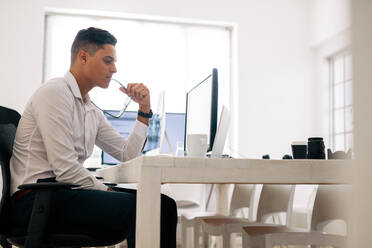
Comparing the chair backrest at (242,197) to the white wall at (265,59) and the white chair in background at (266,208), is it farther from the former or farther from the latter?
the white wall at (265,59)

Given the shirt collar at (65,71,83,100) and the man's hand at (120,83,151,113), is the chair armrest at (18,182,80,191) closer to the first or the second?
the shirt collar at (65,71,83,100)

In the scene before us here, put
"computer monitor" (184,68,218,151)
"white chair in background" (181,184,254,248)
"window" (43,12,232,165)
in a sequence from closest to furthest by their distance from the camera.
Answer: "computer monitor" (184,68,218,151)
"white chair in background" (181,184,254,248)
"window" (43,12,232,165)

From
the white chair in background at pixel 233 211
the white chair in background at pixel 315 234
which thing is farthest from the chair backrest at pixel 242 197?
the white chair in background at pixel 315 234

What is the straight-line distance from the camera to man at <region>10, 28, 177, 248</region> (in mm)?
1518

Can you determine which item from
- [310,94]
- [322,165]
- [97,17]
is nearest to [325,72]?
[310,94]

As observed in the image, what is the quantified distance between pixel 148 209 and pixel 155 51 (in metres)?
4.05

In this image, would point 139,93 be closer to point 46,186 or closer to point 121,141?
point 121,141

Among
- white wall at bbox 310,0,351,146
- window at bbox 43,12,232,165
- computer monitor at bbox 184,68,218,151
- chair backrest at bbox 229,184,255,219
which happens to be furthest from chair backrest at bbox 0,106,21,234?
white wall at bbox 310,0,351,146

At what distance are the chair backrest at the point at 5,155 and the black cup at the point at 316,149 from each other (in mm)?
1057

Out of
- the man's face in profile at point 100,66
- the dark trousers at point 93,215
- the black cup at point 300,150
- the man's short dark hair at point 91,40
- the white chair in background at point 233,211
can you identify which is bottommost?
the white chair in background at point 233,211

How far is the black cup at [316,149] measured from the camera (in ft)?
5.07

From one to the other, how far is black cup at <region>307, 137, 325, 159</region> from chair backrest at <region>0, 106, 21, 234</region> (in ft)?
3.47

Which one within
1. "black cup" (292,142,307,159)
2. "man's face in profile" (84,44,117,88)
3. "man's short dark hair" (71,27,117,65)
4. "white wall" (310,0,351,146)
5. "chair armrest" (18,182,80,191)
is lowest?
"chair armrest" (18,182,80,191)

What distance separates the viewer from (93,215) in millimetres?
1513
